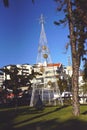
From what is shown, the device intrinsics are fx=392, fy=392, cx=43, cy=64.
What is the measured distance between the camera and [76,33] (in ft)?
105

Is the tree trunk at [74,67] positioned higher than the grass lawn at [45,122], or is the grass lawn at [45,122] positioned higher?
the tree trunk at [74,67]

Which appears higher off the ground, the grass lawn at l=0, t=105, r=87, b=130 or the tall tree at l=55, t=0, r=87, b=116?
the tall tree at l=55, t=0, r=87, b=116

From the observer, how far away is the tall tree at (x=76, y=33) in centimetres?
2897

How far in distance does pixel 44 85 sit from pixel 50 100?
90.4 inches

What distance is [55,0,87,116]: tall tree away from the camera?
2897 centimetres

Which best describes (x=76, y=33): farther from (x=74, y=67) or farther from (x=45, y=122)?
(x=45, y=122)

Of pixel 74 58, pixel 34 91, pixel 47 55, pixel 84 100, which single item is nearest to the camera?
pixel 74 58

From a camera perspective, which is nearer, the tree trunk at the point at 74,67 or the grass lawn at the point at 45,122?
the grass lawn at the point at 45,122

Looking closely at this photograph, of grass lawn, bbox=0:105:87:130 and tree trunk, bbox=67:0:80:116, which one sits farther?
tree trunk, bbox=67:0:80:116

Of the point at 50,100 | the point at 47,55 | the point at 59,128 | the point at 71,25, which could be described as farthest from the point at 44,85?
the point at 59,128

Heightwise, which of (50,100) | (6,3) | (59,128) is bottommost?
(59,128)

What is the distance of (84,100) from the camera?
64.4m

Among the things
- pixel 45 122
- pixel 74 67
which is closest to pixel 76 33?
pixel 74 67

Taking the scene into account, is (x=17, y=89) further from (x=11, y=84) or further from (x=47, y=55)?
(x=47, y=55)
